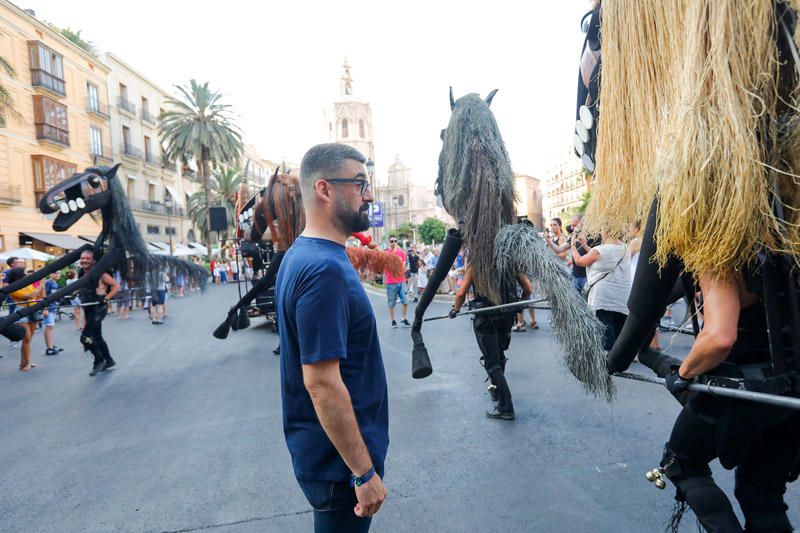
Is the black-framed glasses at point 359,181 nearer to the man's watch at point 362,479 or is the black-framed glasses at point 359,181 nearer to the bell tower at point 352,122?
the man's watch at point 362,479

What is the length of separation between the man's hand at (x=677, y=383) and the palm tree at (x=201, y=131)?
33839 mm

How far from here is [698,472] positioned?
1846 mm

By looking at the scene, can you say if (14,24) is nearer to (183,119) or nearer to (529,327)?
(183,119)

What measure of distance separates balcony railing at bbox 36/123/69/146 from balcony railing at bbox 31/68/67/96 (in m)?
1.99

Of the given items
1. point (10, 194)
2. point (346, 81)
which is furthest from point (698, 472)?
point (346, 81)

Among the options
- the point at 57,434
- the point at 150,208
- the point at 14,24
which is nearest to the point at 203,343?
the point at 57,434

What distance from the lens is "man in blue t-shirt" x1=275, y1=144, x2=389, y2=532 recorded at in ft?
5.21

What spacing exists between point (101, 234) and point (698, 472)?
723 cm

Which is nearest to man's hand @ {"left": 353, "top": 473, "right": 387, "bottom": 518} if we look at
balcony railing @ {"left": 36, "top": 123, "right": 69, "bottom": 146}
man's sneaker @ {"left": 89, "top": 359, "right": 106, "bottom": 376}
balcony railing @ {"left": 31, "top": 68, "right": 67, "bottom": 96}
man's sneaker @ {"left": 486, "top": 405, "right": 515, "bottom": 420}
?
man's sneaker @ {"left": 486, "top": 405, "right": 515, "bottom": 420}

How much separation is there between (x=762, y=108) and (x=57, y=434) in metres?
5.79

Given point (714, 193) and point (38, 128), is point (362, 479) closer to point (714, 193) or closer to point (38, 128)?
point (714, 193)

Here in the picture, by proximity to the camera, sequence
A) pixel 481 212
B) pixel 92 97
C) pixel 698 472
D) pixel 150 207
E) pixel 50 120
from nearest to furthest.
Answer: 1. pixel 698 472
2. pixel 481 212
3. pixel 50 120
4. pixel 92 97
5. pixel 150 207

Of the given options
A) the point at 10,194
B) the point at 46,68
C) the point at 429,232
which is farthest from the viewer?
the point at 429,232

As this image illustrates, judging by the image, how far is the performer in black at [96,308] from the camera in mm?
6793
